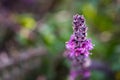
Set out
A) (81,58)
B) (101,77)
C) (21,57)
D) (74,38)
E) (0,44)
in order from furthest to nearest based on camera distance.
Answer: (0,44) < (21,57) < (101,77) < (81,58) < (74,38)

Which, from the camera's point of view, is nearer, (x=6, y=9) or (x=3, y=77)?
(x=3, y=77)

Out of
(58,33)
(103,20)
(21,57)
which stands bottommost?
(21,57)

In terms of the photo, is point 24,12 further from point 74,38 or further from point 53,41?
point 74,38

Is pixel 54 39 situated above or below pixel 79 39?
above

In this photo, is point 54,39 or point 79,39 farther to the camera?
point 54,39

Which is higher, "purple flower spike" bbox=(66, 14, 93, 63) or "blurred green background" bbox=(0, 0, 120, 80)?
"blurred green background" bbox=(0, 0, 120, 80)

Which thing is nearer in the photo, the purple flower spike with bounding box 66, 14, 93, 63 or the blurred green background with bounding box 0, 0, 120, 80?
the purple flower spike with bounding box 66, 14, 93, 63

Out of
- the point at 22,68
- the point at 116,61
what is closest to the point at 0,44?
Result: the point at 22,68

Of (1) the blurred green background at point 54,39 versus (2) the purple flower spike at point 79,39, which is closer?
A: (2) the purple flower spike at point 79,39
